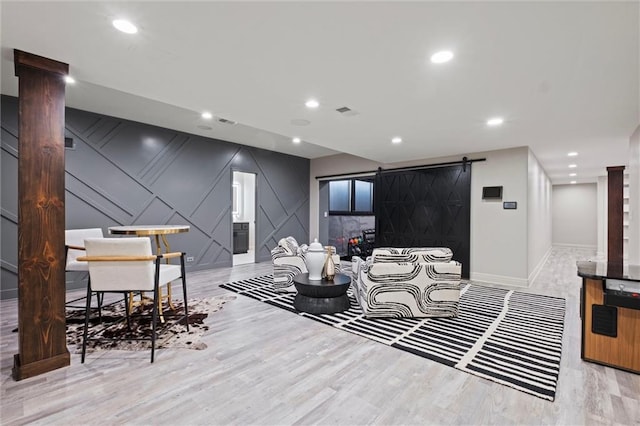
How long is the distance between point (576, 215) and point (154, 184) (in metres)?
13.8

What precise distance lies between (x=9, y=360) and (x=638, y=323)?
16.3 feet

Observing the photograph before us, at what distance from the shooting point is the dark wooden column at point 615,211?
7.59 metres

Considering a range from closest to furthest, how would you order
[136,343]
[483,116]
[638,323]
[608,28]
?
1. [608,28]
2. [638,323]
3. [136,343]
4. [483,116]

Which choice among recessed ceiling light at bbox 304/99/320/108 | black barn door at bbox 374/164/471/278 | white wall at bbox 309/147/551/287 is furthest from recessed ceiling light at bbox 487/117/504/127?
recessed ceiling light at bbox 304/99/320/108

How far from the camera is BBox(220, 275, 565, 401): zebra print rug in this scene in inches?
92.8

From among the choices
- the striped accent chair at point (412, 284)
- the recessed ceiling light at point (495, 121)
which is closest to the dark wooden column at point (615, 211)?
the recessed ceiling light at point (495, 121)

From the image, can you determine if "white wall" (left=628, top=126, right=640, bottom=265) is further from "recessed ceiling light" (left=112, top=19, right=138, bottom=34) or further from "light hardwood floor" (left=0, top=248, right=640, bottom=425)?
"recessed ceiling light" (left=112, top=19, right=138, bottom=34)

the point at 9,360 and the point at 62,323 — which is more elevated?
the point at 62,323

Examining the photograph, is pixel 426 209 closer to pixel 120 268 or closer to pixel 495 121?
pixel 495 121

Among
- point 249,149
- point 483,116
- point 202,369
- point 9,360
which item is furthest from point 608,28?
point 249,149

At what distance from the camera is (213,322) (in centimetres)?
337

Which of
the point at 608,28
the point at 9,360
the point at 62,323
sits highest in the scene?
the point at 608,28

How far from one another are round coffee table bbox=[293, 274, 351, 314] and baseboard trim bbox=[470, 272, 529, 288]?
130 inches

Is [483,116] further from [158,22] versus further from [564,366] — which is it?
[158,22]
